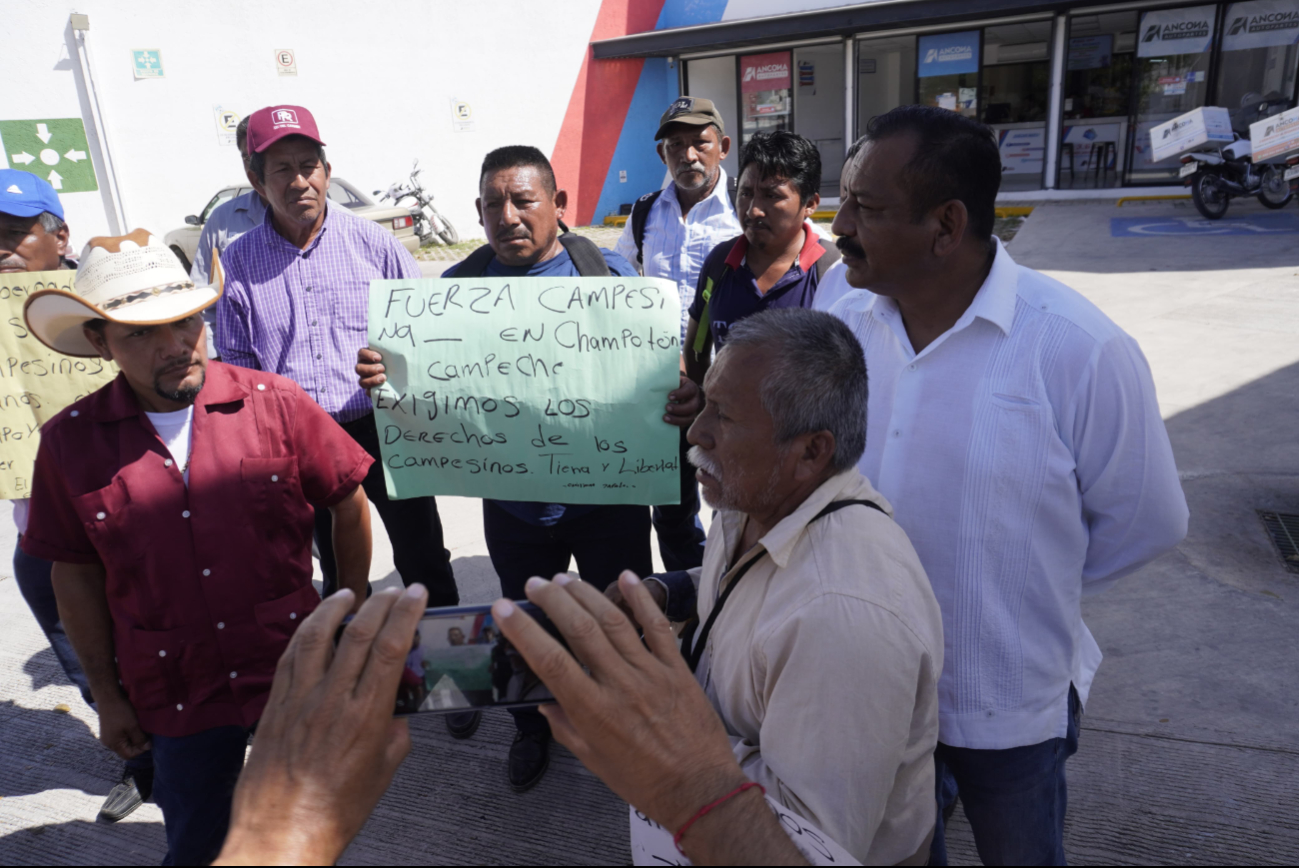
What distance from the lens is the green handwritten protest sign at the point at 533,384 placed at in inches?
98.1

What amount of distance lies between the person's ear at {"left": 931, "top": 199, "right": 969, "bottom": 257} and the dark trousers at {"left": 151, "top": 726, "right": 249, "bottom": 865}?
2131 mm

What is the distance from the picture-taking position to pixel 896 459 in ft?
6.09

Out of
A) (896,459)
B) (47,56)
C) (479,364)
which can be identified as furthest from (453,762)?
(47,56)

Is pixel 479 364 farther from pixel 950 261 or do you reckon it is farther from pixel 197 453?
pixel 950 261

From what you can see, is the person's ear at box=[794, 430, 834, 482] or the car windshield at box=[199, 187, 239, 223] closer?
the person's ear at box=[794, 430, 834, 482]

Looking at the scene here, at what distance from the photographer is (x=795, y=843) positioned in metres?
1.20

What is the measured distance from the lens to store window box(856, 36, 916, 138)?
20.5m

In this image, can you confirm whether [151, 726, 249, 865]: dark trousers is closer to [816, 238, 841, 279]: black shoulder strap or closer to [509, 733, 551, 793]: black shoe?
[509, 733, 551, 793]: black shoe

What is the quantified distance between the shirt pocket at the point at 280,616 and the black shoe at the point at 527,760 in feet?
3.74

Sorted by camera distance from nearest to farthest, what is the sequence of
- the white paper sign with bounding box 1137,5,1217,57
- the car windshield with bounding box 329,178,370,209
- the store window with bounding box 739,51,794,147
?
the car windshield with bounding box 329,178,370,209 → the white paper sign with bounding box 1137,5,1217,57 → the store window with bounding box 739,51,794,147

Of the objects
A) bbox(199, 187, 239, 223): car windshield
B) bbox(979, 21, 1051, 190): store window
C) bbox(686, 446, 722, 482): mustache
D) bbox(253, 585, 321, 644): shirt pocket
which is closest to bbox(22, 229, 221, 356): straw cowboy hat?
bbox(253, 585, 321, 644): shirt pocket

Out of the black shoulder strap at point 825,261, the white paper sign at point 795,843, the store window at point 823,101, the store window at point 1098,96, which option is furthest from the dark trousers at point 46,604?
the store window at point 823,101

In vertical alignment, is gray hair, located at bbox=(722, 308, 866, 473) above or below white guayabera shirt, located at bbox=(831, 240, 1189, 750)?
above

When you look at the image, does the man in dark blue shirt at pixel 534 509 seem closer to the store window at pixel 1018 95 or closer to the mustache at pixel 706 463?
the mustache at pixel 706 463
